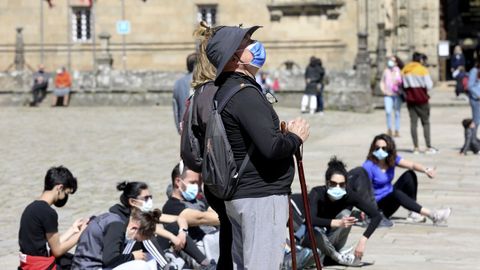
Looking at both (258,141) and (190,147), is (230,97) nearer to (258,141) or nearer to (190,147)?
(258,141)

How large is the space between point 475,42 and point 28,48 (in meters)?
20.2

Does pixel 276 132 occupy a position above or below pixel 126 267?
above

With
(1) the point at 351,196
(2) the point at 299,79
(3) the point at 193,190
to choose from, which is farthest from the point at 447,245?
(2) the point at 299,79

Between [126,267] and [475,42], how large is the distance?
4871 cm

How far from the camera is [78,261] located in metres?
10.1

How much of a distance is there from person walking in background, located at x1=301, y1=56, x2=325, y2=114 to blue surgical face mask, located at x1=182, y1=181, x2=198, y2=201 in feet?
75.3

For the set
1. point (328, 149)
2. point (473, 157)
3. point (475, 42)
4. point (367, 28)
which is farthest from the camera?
point (475, 42)

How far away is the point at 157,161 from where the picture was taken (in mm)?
21906

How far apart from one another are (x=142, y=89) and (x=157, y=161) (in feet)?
55.6

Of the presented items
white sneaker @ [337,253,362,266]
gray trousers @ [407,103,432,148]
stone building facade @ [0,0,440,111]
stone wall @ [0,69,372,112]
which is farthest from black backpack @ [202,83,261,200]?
stone building facade @ [0,0,440,111]

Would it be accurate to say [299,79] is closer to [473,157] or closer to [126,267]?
[473,157]

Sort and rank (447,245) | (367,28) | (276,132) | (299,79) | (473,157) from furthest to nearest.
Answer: (367,28) → (299,79) → (473,157) → (447,245) → (276,132)

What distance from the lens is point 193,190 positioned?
12156 millimetres

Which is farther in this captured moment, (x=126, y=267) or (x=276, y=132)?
(x=126, y=267)
